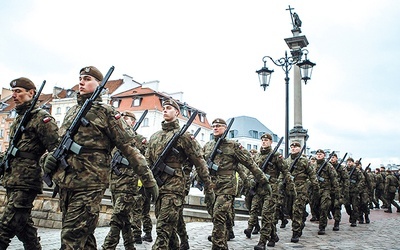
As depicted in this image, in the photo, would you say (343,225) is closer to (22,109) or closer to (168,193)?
(168,193)

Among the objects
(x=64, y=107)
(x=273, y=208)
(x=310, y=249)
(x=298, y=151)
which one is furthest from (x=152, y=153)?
(x=64, y=107)

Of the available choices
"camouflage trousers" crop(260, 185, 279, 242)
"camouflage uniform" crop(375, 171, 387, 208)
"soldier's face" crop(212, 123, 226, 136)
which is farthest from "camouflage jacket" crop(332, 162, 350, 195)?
"camouflage uniform" crop(375, 171, 387, 208)

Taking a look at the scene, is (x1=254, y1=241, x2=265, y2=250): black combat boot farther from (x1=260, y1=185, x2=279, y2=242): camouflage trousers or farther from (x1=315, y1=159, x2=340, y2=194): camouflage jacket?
(x1=315, y1=159, x2=340, y2=194): camouflage jacket

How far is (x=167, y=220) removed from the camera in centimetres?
524

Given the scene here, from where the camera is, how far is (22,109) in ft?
17.6

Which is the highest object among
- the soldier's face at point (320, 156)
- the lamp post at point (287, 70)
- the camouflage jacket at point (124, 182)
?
the lamp post at point (287, 70)

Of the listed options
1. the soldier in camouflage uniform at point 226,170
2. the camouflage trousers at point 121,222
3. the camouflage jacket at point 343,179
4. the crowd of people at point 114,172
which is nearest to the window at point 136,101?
the camouflage jacket at point 343,179

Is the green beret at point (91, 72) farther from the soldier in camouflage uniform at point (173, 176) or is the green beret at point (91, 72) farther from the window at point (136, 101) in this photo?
the window at point (136, 101)

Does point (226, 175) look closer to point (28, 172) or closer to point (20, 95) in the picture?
point (28, 172)

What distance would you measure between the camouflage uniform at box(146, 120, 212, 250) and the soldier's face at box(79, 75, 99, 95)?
5.30 ft

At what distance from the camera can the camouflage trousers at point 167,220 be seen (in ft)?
16.7

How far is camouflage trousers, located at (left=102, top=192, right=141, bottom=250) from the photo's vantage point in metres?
5.80

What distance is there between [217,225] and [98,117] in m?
3.10

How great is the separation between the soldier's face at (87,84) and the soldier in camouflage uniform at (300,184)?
249 inches
